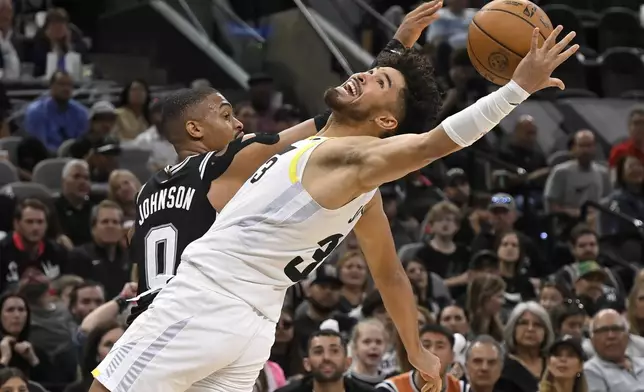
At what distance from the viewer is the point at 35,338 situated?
8.86 m

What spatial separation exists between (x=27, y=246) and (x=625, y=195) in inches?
239

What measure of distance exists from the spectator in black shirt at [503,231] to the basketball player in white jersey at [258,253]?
21.9 ft

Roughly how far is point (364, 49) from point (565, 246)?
397 centimetres

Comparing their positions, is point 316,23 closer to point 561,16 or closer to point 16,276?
point 561,16

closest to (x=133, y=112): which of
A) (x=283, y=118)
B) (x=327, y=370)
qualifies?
(x=283, y=118)

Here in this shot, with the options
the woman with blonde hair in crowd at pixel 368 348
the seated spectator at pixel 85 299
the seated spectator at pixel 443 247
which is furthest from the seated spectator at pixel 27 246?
the seated spectator at pixel 443 247

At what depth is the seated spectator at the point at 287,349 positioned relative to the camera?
362 inches

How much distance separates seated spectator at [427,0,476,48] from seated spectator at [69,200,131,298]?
614 cm

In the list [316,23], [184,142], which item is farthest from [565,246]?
[184,142]

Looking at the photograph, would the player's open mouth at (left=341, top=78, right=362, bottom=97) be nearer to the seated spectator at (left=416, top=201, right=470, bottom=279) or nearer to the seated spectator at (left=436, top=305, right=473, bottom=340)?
the seated spectator at (left=436, top=305, right=473, bottom=340)

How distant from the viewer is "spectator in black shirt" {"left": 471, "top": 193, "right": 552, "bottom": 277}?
11609 mm

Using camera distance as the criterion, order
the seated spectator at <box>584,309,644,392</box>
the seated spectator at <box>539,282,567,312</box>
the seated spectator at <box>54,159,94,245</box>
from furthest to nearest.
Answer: the seated spectator at <box>54,159,94,245</box>
the seated spectator at <box>539,282,567,312</box>
the seated spectator at <box>584,309,644,392</box>

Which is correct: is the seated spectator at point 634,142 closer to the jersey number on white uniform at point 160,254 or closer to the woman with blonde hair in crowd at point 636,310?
the woman with blonde hair in crowd at point 636,310

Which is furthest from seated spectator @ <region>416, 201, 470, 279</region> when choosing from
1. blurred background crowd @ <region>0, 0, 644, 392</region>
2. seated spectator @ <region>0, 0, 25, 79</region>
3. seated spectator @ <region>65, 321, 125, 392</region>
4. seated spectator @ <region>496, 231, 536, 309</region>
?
seated spectator @ <region>0, 0, 25, 79</region>
